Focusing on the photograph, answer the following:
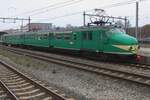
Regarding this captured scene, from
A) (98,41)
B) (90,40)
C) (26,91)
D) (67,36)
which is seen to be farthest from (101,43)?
(26,91)

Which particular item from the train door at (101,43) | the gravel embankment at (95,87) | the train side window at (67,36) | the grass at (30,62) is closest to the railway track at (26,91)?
the gravel embankment at (95,87)

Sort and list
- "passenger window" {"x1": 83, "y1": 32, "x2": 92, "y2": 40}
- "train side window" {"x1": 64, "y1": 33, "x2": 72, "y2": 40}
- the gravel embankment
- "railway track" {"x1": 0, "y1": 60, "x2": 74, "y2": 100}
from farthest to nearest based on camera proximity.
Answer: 1. "train side window" {"x1": 64, "y1": 33, "x2": 72, "y2": 40}
2. "passenger window" {"x1": 83, "y1": 32, "x2": 92, "y2": 40}
3. the gravel embankment
4. "railway track" {"x1": 0, "y1": 60, "x2": 74, "y2": 100}

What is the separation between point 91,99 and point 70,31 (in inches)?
720

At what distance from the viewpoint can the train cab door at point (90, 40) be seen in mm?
22797

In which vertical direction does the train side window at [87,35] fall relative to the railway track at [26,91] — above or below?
above

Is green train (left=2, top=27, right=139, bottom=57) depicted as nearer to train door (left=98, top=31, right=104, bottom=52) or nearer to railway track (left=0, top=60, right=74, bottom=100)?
train door (left=98, top=31, right=104, bottom=52)

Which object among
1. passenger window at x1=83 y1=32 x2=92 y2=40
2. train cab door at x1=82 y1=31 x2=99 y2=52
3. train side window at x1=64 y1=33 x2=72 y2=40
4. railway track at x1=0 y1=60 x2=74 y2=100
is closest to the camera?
railway track at x1=0 y1=60 x2=74 y2=100

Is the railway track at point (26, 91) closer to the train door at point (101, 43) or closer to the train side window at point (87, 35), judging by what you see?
the train door at point (101, 43)

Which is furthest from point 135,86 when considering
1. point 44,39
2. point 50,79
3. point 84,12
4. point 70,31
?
point 84,12

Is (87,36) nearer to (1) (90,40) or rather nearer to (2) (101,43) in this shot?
(1) (90,40)

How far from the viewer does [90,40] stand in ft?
77.3

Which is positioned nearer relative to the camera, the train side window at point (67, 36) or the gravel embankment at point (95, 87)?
the gravel embankment at point (95, 87)

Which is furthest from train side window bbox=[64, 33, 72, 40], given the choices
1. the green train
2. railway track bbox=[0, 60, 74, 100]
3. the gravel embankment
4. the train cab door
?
railway track bbox=[0, 60, 74, 100]

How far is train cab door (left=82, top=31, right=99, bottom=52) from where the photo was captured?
898 inches
